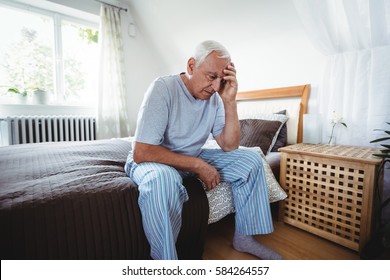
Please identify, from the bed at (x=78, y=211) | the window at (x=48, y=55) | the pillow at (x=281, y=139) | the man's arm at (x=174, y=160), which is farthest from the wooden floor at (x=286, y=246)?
the window at (x=48, y=55)

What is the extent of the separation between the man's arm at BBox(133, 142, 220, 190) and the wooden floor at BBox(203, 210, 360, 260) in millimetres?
411

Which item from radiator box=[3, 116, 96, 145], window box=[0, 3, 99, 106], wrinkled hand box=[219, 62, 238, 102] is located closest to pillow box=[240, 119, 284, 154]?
wrinkled hand box=[219, 62, 238, 102]

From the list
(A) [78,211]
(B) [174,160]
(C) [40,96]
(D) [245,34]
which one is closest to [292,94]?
(D) [245,34]

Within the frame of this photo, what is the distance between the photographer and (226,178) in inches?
45.2

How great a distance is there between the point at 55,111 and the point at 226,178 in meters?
2.67

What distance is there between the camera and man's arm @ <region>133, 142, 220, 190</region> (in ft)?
3.13

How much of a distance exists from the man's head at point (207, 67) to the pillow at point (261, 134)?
2.53 feet

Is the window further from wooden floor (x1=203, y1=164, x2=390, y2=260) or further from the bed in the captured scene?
wooden floor (x1=203, y1=164, x2=390, y2=260)

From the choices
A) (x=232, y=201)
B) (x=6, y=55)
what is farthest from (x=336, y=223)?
(x=6, y=55)

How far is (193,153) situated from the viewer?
1154 millimetres

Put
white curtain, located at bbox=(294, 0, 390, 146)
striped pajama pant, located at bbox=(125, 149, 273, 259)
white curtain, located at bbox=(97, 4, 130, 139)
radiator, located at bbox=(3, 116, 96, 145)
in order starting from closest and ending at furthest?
striped pajama pant, located at bbox=(125, 149, 273, 259) → white curtain, located at bbox=(294, 0, 390, 146) → radiator, located at bbox=(3, 116, 96, 145) → white curtain, located at bbox=(97, 4, 130, 139)

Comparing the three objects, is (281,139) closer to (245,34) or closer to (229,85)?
(229,85)

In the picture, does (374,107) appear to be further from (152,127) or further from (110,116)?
(110,116)

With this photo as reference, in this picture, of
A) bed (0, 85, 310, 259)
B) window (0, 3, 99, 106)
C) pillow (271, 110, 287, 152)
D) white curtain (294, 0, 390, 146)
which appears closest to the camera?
bed (0, 85, 310, 259)
